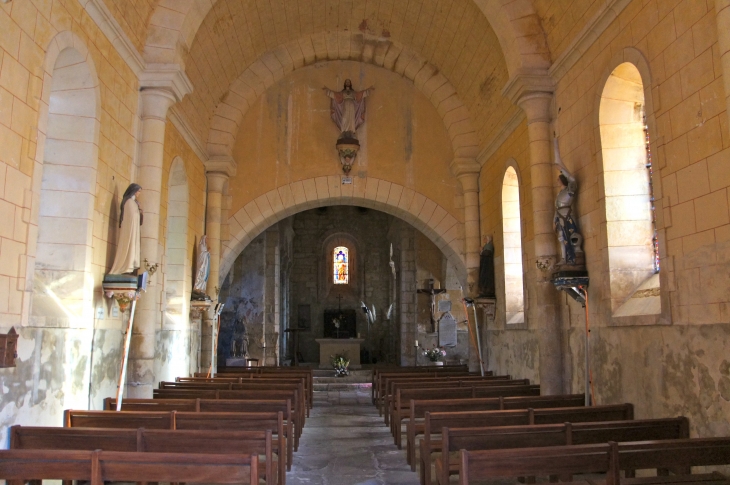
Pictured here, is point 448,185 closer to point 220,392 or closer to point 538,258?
point 538,258

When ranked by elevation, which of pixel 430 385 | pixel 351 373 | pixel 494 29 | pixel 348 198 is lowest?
pixel 351 373

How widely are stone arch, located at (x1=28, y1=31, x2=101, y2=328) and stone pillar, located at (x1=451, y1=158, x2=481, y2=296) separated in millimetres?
7560

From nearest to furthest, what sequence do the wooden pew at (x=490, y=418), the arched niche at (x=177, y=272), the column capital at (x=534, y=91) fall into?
the wooden pew at (x=490, y=418) → the column capital at (x=534, y=91) → the arched niche at (x=177, y=272)

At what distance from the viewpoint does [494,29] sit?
923 centimetres

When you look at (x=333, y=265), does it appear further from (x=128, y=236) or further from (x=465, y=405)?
(x=465, y=405)

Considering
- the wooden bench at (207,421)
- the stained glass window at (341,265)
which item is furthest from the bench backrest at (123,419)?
the stained glass window at (341,265)

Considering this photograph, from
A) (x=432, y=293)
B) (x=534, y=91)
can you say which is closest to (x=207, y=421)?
(x=534, y=91)

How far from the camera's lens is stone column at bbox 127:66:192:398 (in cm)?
780

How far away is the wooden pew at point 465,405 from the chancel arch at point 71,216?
340 centimetres

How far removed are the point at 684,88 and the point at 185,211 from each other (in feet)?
26.7

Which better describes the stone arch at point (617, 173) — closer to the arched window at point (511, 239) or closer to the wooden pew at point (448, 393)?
the wooden pew at point (448, 393)

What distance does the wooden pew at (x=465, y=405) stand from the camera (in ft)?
19.9

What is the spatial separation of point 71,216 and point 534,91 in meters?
6.19

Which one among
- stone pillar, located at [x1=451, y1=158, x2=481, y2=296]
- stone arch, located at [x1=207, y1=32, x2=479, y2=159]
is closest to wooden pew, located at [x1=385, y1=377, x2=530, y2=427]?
stone pillar, located at [x1=451, y1=158, x2=481, y2=296]
